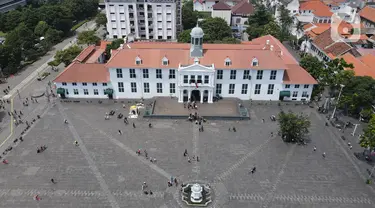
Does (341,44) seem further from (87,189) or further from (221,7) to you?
(87,189)

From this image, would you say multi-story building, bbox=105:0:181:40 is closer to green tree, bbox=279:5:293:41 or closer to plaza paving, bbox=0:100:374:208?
green tree, bbox=279:5:293:41

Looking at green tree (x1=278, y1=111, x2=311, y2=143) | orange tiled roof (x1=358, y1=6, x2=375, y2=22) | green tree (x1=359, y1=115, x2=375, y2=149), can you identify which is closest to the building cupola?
green tree (x1=278, y1=111, x2=311, y2=143)

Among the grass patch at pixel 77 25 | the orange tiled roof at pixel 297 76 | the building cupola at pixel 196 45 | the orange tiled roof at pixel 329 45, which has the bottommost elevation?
the grass patch at pixel 77 25

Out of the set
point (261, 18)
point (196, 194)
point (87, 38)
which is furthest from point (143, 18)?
point (196, 194)

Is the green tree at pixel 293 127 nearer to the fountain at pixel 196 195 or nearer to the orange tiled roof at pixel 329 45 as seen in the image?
the fountain at pixel 196 195

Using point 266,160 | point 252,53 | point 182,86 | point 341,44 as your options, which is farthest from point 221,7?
point 266,160

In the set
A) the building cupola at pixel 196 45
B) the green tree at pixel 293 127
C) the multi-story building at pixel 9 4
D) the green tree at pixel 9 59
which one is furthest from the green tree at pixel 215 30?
the multi-story building at pixel 9 4
